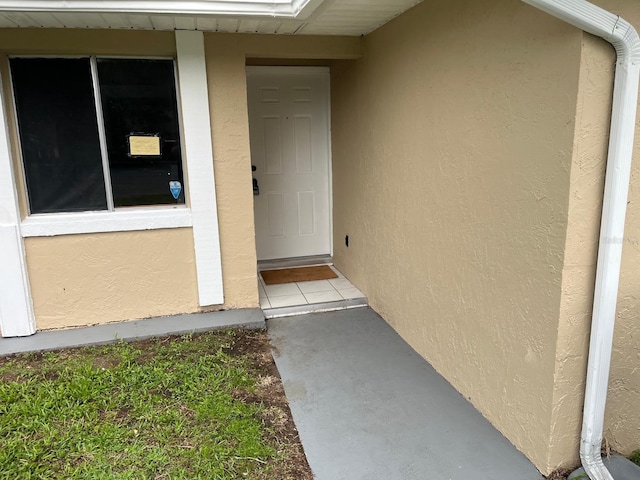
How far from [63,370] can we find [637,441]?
11.6 ft

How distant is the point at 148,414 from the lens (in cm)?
277

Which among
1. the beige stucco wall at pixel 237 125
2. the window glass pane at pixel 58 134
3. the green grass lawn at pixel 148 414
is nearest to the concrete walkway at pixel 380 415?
the green grass lawn at pixel 148 414

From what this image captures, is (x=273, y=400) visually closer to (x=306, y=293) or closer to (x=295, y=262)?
(x=306, y=293)

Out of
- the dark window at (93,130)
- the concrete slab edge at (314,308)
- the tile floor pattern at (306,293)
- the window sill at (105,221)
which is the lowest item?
the concrete slab edge at (314,308)

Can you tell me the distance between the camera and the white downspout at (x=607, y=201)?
5.87 ft

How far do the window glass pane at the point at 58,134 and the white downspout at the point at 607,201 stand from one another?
326 centimetres

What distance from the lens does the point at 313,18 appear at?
3387 mm

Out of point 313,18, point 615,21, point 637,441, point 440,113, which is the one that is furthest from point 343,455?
point 313,18

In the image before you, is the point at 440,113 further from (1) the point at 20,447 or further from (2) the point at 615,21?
(1) the point at 20,447

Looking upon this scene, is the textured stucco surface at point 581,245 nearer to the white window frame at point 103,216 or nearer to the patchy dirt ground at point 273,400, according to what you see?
the patchy dirt ground at point 273,400

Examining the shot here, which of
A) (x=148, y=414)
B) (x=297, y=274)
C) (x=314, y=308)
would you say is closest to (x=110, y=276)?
(x=148, y=414)

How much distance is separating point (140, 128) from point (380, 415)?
2.85m

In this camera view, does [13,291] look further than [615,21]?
Yes

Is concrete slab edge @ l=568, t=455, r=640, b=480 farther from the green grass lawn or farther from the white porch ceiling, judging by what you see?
the white porch ceiling
